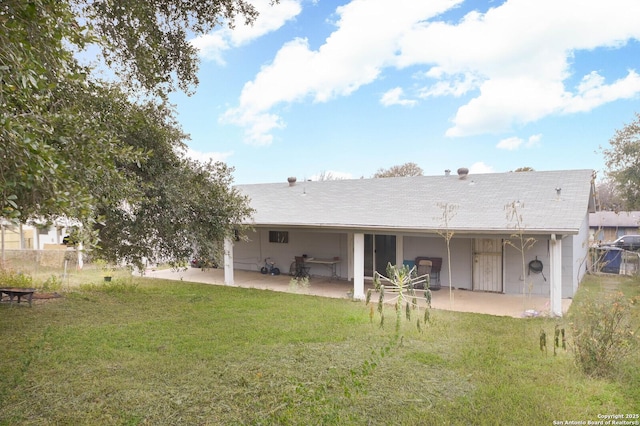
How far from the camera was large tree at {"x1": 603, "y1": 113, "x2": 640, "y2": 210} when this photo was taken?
47.0ft

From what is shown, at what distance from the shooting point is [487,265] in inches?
473

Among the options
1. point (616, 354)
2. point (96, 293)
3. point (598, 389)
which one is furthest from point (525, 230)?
point (96, 293)

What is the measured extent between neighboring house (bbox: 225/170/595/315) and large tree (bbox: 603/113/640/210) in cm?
137

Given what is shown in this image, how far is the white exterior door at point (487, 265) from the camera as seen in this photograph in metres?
11.8

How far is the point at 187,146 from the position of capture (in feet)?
29.2

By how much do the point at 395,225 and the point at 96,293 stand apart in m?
8.80

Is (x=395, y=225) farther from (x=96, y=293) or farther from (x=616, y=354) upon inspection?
(x=96, y=293)

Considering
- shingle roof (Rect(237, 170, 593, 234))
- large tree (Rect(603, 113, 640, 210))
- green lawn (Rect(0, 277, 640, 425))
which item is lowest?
green lawn (Rect(0, 277, 640, 425))

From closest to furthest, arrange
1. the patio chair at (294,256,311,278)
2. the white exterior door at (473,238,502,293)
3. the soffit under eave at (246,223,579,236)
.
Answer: the soffit under eave at (246,223,579,236) → the white exterior door at (473,238,502,293) → the patio chair at (294,256,311,278)

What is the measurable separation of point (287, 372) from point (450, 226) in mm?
6218

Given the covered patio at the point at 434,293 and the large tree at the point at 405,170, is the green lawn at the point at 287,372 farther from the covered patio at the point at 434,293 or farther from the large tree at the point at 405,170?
the large tree at the point at 405,170

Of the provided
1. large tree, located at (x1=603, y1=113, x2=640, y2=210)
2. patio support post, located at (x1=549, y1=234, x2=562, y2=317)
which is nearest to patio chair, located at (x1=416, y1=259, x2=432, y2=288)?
patio support post, located at (x1=549, y1=234, x2=562, y2=317)

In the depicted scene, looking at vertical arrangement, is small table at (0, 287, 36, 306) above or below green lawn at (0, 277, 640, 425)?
above

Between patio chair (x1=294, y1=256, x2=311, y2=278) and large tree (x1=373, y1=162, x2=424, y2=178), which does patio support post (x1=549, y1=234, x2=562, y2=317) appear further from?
large tree (x1=373, y1=162, x2=424, y2=178)
